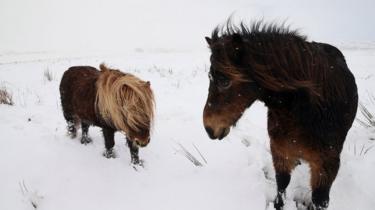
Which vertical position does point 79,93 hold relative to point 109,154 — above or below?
above

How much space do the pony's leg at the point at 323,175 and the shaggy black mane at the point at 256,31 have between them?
97cm

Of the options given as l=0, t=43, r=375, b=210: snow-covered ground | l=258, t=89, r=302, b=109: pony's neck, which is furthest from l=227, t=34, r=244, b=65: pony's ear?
l=0, t=43, r=375, b=210: snow-covered ground

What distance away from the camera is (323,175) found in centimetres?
→ 244

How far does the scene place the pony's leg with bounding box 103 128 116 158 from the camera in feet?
11.7

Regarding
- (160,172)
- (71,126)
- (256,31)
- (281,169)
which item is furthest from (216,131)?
(71,126)

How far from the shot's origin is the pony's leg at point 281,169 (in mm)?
2625

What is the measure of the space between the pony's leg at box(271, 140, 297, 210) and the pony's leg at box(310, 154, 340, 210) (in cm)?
21

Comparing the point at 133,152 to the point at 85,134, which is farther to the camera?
the point at 85,134

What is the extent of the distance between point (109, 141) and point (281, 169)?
1.99 meters

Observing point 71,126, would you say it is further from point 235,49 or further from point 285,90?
point 285,90

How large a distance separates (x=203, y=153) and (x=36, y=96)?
14.3ft

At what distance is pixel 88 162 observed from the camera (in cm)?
356

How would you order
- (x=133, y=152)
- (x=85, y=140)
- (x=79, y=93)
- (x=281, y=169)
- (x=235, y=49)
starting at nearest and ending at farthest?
(x=235, y=49) → (x=281, y=169) → (x=133, y=152) → (x=79, y=93) → (x=85, y=140)

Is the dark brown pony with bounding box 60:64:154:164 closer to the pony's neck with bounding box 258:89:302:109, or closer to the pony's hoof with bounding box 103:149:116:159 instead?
the pony's hoof with bounding box 103:149:116:159
